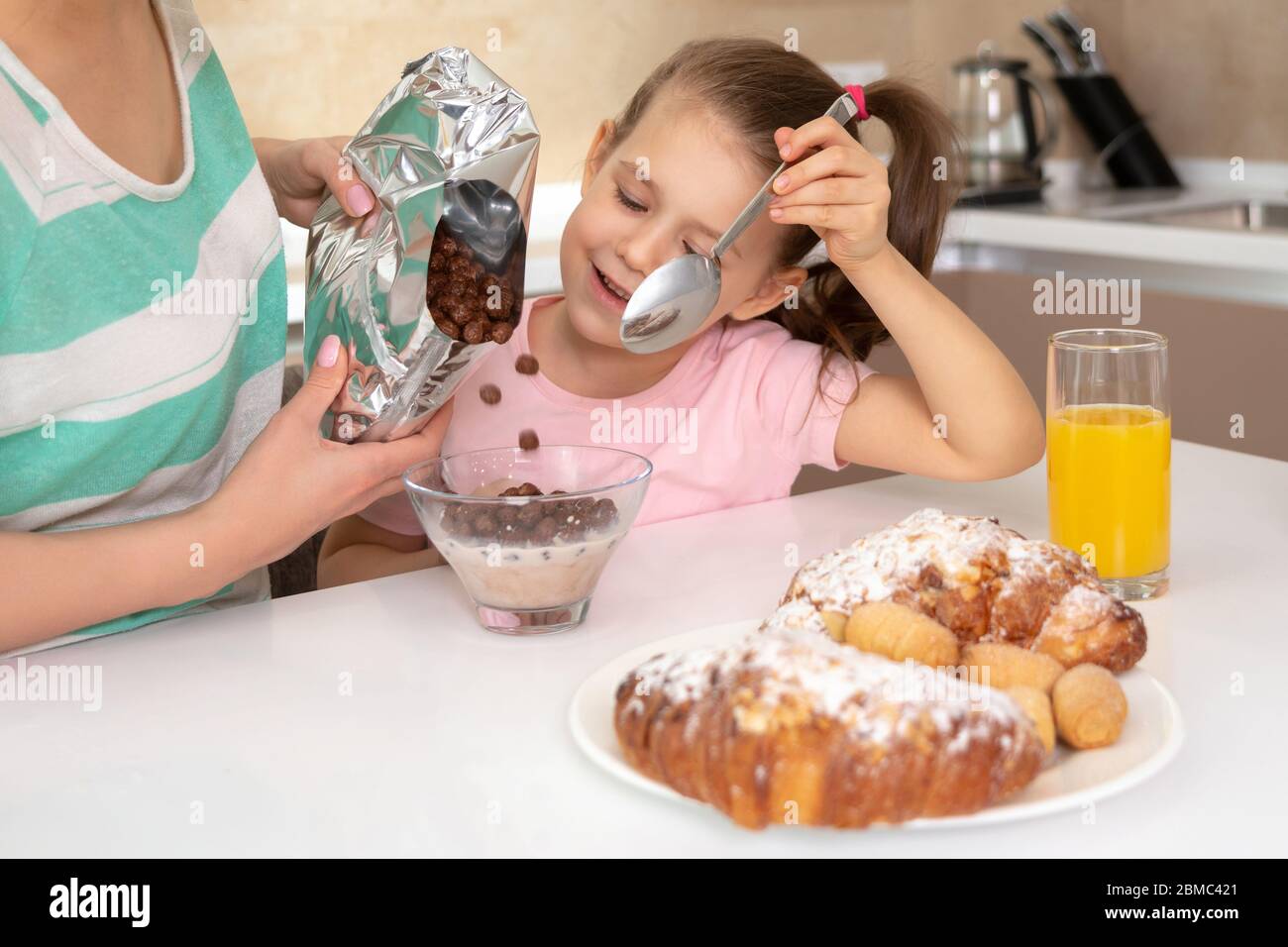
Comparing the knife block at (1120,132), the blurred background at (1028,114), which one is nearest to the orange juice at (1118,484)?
the blurred background at (1028,114)

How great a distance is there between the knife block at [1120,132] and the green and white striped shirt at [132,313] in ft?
6.91

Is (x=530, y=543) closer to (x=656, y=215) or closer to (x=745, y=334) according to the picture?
(x=656, y=215)

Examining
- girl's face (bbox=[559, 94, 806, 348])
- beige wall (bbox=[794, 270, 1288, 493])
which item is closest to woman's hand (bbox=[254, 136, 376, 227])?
girl's face (bbox=[559, 94, 806, 348])

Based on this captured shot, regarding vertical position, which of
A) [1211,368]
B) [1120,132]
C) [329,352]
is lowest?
[1211,368]

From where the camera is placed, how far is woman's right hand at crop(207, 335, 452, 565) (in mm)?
912

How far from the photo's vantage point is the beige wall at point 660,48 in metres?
2.17

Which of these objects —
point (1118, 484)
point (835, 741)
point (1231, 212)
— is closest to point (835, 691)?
point (835, 741)

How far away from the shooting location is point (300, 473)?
0.92 m

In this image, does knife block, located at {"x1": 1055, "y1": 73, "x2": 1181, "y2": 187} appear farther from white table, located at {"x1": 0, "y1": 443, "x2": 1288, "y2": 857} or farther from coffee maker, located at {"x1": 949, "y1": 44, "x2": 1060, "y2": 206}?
white table, located at {"x1": 0, "y1": 443, "x2": 1288, "y2": 857}

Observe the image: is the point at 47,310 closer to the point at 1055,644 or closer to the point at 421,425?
the point at 421,425

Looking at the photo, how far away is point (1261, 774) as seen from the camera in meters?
0.65

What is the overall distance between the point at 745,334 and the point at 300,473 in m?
0.61

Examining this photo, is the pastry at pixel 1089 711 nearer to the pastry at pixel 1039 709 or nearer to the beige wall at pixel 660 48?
the pastry at pixel 1039 709
